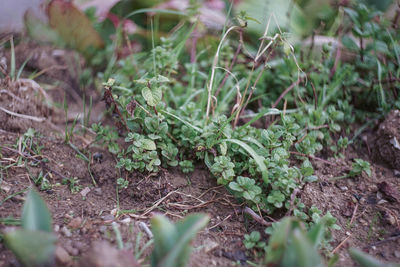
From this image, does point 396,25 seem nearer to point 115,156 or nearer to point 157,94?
point 157,94

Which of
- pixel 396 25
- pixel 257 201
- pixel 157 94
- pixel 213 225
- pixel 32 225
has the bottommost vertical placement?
pixel 213 225

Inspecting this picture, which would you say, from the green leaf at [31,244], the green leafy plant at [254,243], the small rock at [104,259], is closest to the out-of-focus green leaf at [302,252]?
the green leafy plant at [254,243]

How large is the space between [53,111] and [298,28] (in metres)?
1.68

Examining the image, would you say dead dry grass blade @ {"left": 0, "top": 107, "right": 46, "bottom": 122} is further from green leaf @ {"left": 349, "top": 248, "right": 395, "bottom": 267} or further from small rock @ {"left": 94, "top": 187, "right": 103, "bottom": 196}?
green leaf @ {"left": 349, "top": 248, "right": 395, "bottom": 267}

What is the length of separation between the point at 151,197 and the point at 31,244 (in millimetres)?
612

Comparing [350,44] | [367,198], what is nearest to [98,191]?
[367,198]

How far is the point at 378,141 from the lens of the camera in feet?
6.02

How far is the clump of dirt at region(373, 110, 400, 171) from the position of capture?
1736 mm

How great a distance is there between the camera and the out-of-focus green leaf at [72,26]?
2.22 m

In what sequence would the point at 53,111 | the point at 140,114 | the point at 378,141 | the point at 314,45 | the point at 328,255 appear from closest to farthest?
the point at 328,255 < the point at 140,114 < the point at 378,141 < the point at 53,111 < the point at 314,45

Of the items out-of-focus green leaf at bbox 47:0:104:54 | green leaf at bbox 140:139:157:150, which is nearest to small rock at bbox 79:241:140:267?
green leaf at bbox 140:139:157:150

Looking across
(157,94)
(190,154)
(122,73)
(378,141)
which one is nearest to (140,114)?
(157,94)

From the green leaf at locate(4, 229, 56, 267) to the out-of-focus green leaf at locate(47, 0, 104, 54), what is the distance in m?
1.69

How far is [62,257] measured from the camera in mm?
1079
